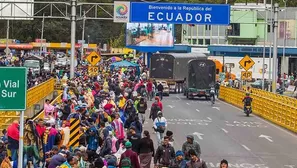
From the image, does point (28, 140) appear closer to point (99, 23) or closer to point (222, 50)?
point (222, 50)

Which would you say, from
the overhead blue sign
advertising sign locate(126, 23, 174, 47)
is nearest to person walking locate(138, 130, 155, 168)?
the overhead blue sign

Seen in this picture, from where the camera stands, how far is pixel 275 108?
40.3 metres

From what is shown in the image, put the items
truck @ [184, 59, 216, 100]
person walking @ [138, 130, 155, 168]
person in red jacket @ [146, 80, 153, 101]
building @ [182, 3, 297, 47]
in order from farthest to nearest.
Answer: building @ [182, 3, 297, 47]
truck @ [184, 59, 216, 100]
person in red jacket @ [146, 80, 153, 101]
person walking @ [138, 130, 155, 168]

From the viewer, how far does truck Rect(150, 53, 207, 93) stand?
226ft

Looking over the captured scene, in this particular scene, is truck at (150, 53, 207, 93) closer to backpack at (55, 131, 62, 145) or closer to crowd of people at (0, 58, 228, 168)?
crowd of people at (0, 58, 228, 168)

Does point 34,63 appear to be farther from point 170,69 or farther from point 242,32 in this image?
point 242,32

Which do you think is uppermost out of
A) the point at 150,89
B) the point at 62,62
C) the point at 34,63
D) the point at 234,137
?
the point at 62,62

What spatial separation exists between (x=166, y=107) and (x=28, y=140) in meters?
29.4

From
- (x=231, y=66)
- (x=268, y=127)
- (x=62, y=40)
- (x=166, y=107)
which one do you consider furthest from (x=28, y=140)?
(x=62, y=40)

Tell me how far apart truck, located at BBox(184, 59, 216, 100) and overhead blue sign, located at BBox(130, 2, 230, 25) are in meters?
11.2

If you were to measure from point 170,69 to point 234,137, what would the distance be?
37.1 meters

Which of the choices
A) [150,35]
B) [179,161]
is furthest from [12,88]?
[150,35]

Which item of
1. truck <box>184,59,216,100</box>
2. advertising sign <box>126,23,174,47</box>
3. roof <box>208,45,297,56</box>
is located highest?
advertising sign <box>126,23,174,47</box>

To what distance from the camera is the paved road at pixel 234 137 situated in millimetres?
25431
